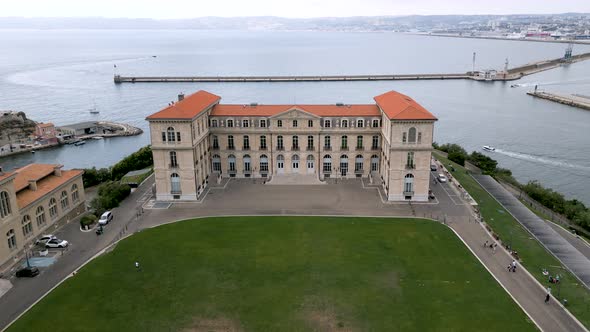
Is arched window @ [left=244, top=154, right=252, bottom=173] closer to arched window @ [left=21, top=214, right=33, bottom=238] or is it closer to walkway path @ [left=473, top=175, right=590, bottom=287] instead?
arched window @ [left=21, top=214, right=33, bottom=238]

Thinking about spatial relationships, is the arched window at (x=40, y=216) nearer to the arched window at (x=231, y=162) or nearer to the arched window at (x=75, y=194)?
the arched window at (x=75, y=194)

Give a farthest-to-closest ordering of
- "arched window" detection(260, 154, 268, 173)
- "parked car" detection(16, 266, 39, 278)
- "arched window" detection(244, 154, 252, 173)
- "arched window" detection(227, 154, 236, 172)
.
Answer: "arched window" detection(227, 154, 236, 172)
"arched window" detection(244, 154, 252, 173)
"arched window" detection(260, 154, 268, 173)
"parked car" detection(16, 266, 39, 278)

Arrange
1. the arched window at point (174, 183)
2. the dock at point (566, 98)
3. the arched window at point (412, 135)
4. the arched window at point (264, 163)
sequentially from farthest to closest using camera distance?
the dock at point (566, 98), the arched window at point (264, 163), the arched window at point (174, 183), the arched window at point (412, 135)

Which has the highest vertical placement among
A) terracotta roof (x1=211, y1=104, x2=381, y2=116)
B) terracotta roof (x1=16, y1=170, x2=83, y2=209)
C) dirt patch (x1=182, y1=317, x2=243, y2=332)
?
terracotta roof (x1=211, y1=104, x2=381, y2=116)

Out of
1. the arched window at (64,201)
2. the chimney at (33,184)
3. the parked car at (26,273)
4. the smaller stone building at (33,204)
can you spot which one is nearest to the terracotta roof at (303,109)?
the smaller stone building at (33,204)

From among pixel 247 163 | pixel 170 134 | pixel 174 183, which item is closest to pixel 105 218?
pixel 174 183

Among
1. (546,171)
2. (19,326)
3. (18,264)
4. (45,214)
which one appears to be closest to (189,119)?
(45,214)

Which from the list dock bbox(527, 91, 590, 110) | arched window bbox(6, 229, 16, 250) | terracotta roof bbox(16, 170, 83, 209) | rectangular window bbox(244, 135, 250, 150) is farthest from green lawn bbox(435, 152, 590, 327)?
dock bbox(527, 91, 590, 110)
